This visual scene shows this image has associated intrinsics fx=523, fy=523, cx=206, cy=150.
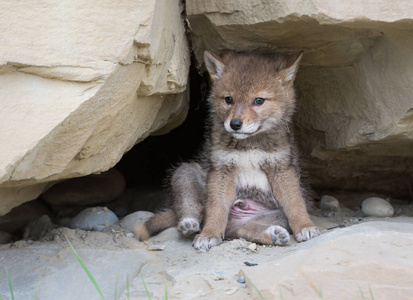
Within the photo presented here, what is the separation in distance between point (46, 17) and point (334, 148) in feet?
10.3

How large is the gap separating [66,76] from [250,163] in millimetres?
2041

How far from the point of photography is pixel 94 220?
4645 millimetres

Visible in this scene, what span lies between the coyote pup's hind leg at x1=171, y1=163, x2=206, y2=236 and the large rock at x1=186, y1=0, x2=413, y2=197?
1.06 m

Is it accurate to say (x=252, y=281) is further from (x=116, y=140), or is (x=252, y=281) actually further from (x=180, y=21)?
(x=180, y=21)

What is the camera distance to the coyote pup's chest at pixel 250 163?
4406 mm

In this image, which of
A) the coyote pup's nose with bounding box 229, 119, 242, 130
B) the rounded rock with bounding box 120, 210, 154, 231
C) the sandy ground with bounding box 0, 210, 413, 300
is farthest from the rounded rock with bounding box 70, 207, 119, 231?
the coyote pup's nose with bounding box 229, 119, 242, 130

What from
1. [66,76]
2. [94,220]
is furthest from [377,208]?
[66,76]

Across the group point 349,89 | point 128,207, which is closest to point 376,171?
point 349,89

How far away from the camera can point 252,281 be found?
2740mm

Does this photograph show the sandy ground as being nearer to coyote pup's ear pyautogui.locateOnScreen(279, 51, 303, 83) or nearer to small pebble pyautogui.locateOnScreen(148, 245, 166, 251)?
small pebble pyautogui.locateOnScreen(148, 245, 166, 251)

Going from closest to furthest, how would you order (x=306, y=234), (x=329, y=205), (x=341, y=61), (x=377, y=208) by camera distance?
(x=306, y=234) < (x=341, y=61) < (x=377, y=208) < (x=329, y=205)

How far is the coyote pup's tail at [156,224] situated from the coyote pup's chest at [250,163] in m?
0.60

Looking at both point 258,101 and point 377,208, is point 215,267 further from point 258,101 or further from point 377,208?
point 377,208

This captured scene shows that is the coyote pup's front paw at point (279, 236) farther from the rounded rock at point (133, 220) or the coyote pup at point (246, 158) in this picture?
the rounded rock at point (133, 220)
